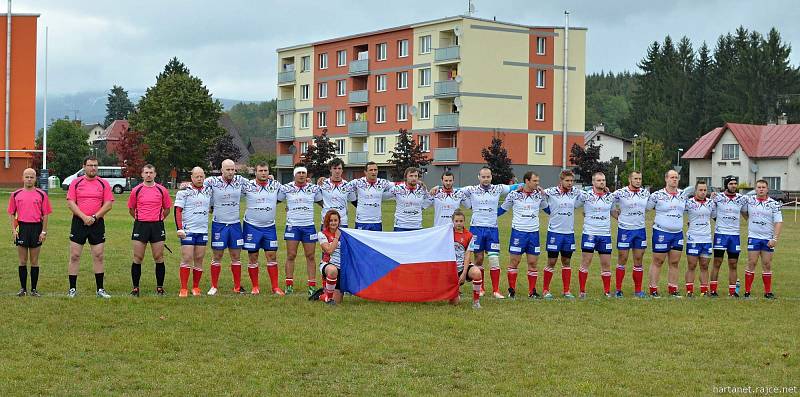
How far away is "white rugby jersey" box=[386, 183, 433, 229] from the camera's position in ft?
53.9

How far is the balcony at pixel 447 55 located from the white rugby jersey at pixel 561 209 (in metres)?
56.2

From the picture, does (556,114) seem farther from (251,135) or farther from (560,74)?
(251,135)

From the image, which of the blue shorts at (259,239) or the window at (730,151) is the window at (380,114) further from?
the blue shorts at (259,239)

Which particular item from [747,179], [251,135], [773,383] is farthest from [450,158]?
[251,135]

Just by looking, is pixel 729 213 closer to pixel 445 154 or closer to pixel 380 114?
pixel 445 154

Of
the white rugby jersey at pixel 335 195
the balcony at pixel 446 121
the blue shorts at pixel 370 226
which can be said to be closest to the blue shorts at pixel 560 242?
the blue shorts at pixel 370 226

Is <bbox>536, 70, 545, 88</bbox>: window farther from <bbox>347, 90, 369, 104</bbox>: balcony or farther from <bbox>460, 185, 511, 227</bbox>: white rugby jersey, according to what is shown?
<bbox>460, 185, 511, 227</bbox>: white rugby jersey

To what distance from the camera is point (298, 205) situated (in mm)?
16078

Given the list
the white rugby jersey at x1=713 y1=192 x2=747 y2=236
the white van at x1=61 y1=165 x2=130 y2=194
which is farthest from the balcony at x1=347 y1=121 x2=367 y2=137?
the white rugby jersey at x1=713 y1=192 x2=747 y2=236

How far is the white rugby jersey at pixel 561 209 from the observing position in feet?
52.6

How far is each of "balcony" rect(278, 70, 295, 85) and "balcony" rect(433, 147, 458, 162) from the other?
19.7m

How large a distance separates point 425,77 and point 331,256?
61417 millimetres

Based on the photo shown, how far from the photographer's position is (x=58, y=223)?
3484 cm

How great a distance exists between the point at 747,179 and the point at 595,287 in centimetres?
7216
